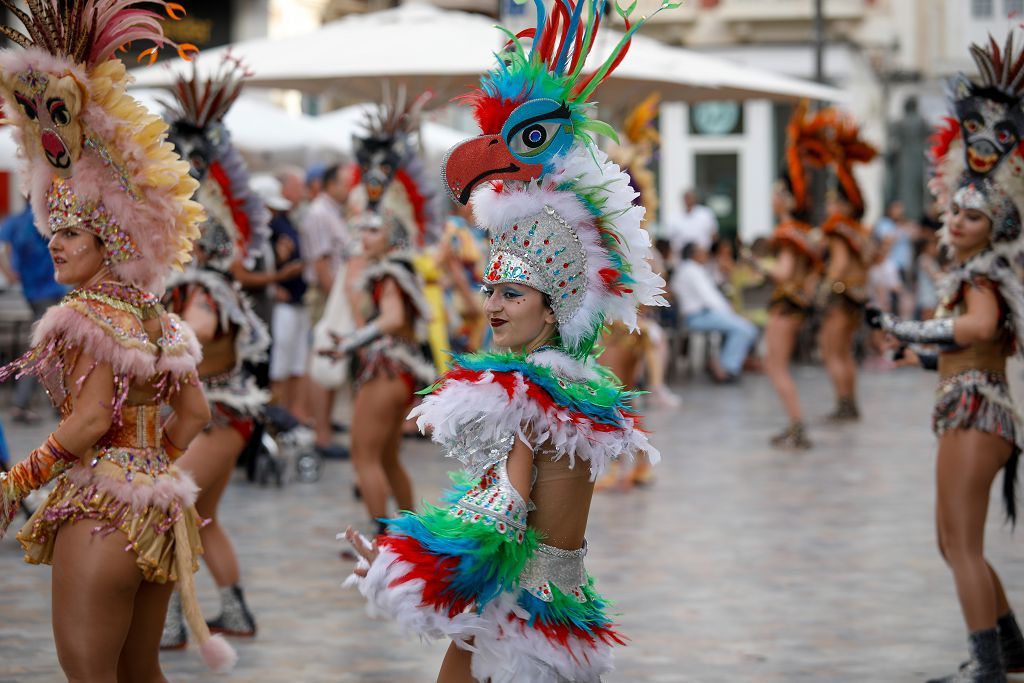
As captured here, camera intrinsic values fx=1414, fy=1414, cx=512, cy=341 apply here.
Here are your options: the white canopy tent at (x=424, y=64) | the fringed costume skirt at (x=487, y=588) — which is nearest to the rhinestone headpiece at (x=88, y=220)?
the fringed costume skirt at (x=487, y=588)

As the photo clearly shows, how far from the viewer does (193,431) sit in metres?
4.55

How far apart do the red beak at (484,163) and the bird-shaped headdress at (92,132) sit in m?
1.06

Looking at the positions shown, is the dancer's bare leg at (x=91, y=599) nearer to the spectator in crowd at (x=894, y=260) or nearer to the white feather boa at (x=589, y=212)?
the white feather boa at (x=589, y=212)

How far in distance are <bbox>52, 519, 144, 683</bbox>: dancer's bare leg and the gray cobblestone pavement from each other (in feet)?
5.53

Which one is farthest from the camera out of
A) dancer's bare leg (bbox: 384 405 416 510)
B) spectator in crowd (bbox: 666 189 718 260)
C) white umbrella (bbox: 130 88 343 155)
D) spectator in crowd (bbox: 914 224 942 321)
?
spectator in crowd (bbox: 666 189 718 260)

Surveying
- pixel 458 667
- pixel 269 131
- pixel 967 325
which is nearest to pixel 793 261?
pixel 269 131

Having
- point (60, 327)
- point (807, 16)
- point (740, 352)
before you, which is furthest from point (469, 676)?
point (807, 16)

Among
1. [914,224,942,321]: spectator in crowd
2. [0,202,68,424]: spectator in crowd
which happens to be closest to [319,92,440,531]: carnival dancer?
[0,202,68,424]: spectator in crowd

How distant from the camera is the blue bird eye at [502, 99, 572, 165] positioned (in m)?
3.80

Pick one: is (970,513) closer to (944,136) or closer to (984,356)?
(984,356)

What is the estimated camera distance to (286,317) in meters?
11.9

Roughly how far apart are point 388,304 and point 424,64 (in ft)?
12.2

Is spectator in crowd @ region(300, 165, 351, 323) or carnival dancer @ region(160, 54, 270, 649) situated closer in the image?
carnival dancer @ region(160, 54, 270, 649)

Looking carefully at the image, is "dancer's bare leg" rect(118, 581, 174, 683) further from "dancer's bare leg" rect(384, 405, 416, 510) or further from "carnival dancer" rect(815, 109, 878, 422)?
"carnival dancer" rect(815, 109, 878, 422)
